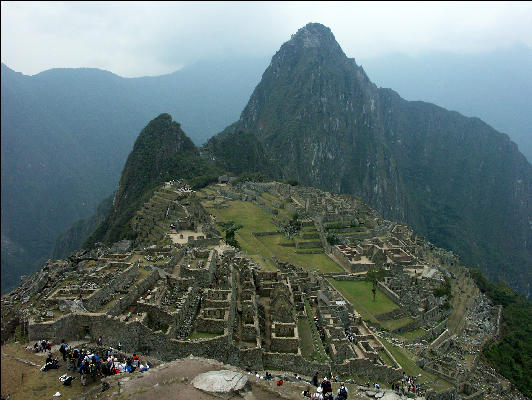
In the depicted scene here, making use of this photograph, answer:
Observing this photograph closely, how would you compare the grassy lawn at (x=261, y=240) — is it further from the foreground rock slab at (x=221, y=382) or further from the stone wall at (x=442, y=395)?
the foreground rock slab at (x=221, y=382)

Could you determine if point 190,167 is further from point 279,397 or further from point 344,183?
point 344,183

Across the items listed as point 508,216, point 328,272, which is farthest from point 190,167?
point 508,216

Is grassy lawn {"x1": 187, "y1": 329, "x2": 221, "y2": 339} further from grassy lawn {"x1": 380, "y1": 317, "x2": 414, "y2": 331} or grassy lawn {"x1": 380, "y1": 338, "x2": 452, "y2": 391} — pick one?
grassy lawn {"x1": 380, "y1": 317, "x2": 414, "y2": 331}

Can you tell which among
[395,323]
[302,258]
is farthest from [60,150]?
[395,323]

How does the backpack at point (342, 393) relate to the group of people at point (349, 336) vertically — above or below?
above

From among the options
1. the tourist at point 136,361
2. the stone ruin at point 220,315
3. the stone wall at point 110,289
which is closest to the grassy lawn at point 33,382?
the tourist at point 136,361

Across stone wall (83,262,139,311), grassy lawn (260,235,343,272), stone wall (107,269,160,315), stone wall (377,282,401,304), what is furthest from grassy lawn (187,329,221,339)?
grassy lawn (260,235,343,272)
